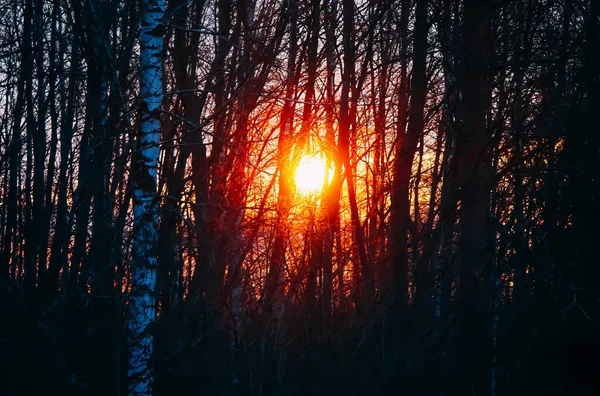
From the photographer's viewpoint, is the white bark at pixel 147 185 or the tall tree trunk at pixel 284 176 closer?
the white bark at pixel 147 185

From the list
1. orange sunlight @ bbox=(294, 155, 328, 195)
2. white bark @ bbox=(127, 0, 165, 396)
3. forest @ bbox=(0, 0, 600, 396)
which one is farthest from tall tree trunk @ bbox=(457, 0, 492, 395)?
orange sunlight @ bbox=(294, 155, 328, 195)

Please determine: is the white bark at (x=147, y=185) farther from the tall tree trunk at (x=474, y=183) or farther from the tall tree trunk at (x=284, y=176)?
the tall tree trunk at (x=474, y=183)

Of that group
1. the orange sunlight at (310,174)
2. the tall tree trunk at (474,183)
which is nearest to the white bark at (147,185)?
the tall tree trunk at (474,183)

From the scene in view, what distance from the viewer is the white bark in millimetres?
8102

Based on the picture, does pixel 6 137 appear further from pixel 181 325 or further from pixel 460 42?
pixel 460 42

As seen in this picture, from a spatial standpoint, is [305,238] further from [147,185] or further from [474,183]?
[147,185]

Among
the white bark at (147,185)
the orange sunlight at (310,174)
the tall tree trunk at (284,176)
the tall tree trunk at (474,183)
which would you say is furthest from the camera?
the orange sunlight at (310,174)

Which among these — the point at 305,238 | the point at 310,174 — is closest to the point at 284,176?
the point at 305,238

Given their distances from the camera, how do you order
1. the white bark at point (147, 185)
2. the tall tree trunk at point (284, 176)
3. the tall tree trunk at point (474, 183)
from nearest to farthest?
the white bark at point (147, 185) → the tall tree trunk at point (474, 183) → the tall tree trunk at point (284, 176)

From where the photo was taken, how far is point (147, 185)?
829 centimetres

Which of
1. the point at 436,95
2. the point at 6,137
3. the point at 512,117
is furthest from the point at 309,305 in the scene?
the point at 6,137

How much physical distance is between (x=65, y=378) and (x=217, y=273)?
4.39m

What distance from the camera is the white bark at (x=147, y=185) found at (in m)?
8.10

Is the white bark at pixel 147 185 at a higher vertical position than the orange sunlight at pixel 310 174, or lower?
lower
